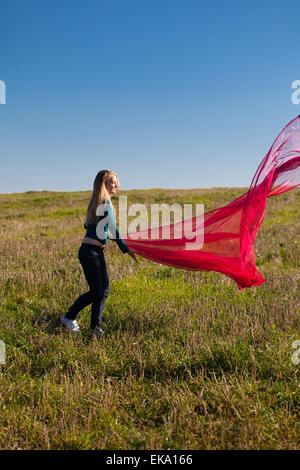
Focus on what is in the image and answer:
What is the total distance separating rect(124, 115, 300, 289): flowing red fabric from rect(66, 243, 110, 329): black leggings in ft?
2.29

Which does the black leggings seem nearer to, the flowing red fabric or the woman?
the woman

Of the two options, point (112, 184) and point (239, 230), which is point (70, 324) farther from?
point (239, 230)

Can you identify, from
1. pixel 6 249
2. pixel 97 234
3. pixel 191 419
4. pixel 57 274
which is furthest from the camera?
pixel 6 249

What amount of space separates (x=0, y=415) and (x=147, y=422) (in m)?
1.34

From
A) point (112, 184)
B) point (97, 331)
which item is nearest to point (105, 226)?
point (112, 184)

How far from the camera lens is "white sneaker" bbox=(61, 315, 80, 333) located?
4768 millimetres

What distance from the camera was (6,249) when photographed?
1001cm

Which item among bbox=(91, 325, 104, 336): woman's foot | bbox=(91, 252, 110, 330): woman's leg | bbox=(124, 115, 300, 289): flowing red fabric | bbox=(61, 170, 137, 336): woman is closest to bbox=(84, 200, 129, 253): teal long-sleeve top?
bbox=(61, 170, 137, 336): woman

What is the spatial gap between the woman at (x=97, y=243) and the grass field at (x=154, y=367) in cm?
34

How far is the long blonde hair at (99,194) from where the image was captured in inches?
181

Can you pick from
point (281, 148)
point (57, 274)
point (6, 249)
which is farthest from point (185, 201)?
point (281, 148)

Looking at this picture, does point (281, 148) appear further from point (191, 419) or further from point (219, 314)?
point (191, 419)

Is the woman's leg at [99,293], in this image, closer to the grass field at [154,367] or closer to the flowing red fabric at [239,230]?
the grass field at [154,367]

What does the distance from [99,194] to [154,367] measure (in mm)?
2241
